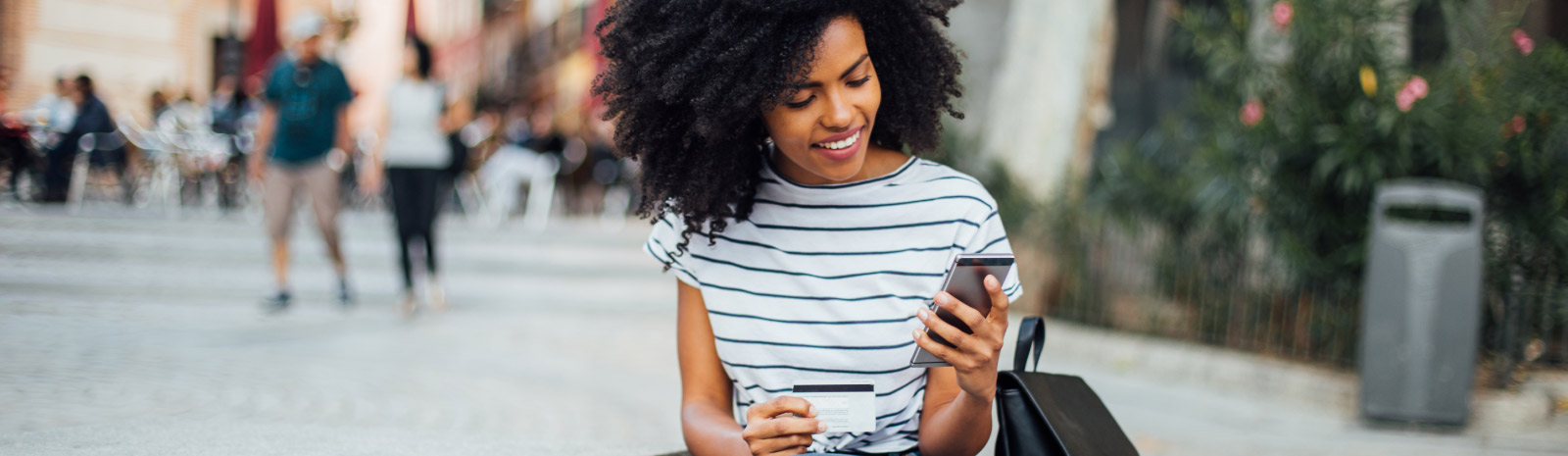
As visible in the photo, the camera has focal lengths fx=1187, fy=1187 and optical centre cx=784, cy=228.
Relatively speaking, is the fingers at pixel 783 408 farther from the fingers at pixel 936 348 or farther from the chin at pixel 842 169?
the chin at pixel 842 169

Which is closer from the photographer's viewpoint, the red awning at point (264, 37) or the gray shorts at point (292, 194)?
the gray shorts at point (292, 194)

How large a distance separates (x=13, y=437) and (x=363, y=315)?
4533 mm

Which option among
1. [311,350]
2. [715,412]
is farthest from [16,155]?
[715,412]

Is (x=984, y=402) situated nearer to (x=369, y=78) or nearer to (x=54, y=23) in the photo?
(x=54, y=23)

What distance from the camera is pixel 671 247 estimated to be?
207 cm

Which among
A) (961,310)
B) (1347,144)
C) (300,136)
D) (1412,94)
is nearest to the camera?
(961,310)

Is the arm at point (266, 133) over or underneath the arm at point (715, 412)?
over

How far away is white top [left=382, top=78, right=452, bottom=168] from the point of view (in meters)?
7.07

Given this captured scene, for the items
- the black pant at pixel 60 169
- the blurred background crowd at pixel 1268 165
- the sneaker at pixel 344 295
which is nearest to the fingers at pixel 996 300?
the blurred background crowd at pixel 1268 165

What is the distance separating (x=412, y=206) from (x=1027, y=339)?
226 inches

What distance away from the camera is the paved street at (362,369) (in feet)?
9.81

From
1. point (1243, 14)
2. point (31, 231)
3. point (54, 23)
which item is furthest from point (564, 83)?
point (1243, 14)

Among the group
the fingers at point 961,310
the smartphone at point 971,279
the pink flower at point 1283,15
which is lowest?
the fingers at point 961,310

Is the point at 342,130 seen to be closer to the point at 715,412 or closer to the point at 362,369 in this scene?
the point at 362,369
